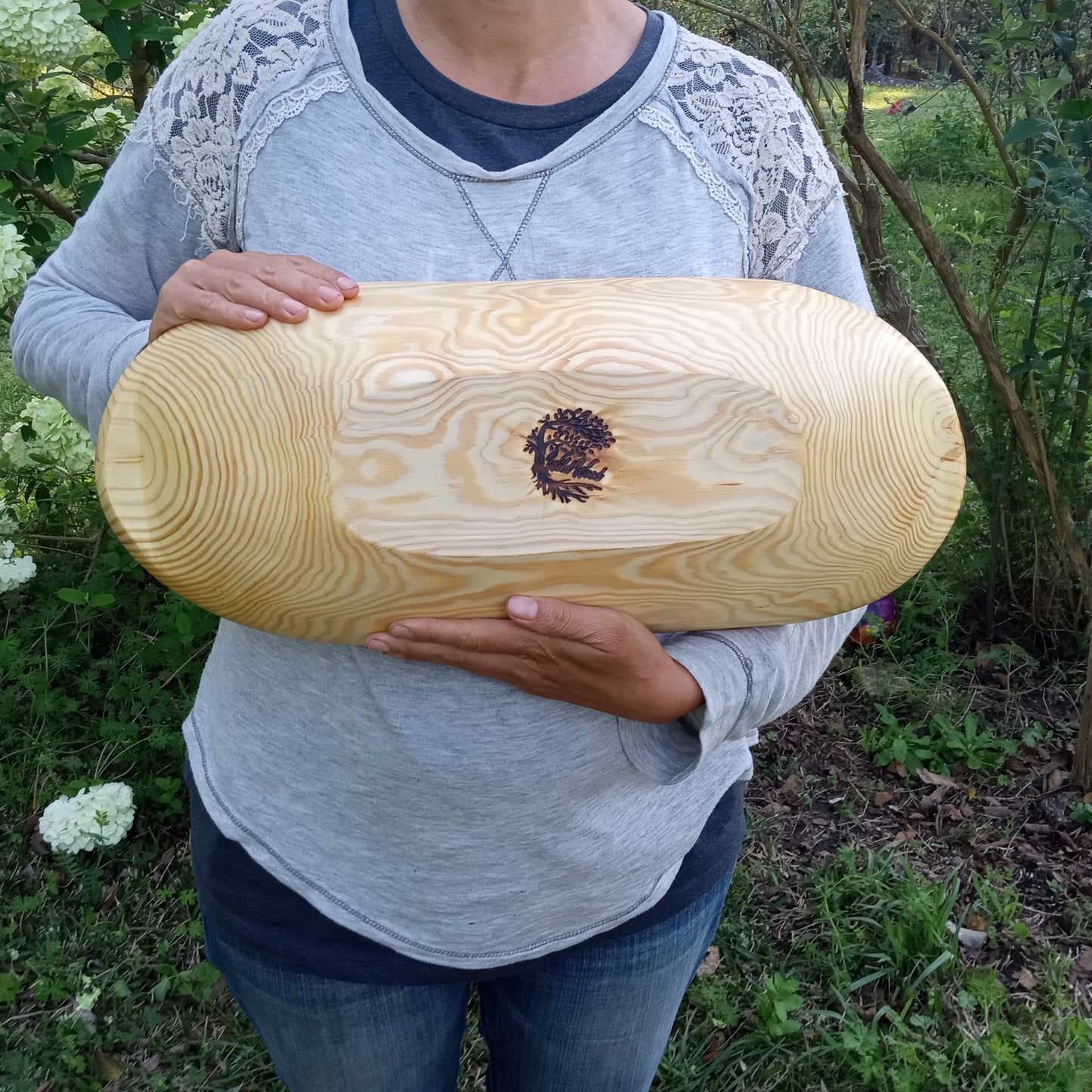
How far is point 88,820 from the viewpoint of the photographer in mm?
2840

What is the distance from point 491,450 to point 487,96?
0.46 m

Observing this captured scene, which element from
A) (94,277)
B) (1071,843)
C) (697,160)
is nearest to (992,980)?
(1071,843)

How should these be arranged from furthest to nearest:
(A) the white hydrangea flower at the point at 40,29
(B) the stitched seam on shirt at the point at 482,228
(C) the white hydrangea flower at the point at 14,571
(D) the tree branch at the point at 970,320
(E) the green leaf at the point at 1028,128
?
(C) the white hydrangea flower at the point at 14,571
(D) the tree branch at the point at 970,320
(E) the green leaf at the point at 1028,128
(A) the white hydrangea flower at the point at 40,29
(B) the stitched seam on shirt at the point at 482,228

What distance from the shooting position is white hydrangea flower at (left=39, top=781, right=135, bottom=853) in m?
2.83

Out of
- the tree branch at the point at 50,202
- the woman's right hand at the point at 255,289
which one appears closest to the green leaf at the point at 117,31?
the tree branch at the point at 50,202

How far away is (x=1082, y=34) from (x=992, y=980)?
2712 millimetres

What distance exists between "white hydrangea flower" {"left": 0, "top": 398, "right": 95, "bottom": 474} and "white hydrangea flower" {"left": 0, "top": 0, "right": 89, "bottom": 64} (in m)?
0.88

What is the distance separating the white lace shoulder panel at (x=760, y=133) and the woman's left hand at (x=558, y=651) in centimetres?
57

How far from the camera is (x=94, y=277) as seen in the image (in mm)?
1351

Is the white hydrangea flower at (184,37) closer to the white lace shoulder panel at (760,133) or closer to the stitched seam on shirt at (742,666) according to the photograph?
the white lace shoulder panel at (760,133)

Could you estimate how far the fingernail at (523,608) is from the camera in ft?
3.84

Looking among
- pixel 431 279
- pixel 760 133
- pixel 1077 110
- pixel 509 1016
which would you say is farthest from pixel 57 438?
pixel 1077 110

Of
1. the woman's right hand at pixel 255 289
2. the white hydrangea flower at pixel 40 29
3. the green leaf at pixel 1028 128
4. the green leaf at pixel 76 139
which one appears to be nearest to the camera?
the woman's right hand at pixel 255 289

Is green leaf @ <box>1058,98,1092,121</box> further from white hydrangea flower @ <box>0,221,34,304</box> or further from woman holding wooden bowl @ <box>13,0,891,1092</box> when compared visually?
white hydrangea flower @ <box>0,221,34,304</box>
